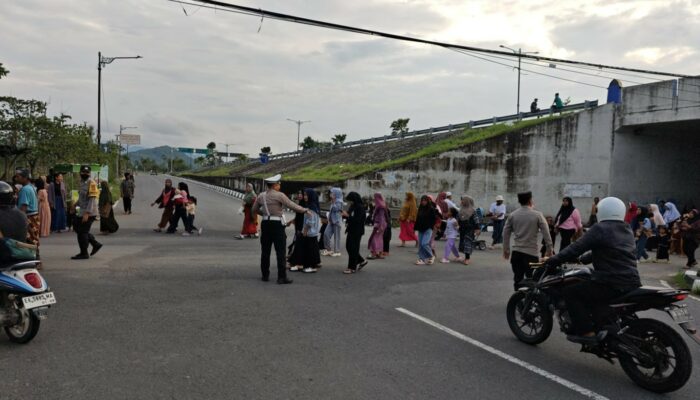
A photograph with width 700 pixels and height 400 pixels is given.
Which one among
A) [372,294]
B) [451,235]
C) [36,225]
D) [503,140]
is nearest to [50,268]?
[36,225]

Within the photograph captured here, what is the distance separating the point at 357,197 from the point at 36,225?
6096mm

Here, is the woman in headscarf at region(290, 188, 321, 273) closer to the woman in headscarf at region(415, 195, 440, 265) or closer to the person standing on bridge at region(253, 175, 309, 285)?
the person standing on bridge at region(253, 175, 309, 285)

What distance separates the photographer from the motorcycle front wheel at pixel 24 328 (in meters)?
4.94

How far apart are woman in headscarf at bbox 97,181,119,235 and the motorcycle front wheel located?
794 cm

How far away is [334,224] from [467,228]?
331cm

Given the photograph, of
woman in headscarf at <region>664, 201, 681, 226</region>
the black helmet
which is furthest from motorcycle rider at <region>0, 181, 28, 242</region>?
woman in headscarf at <region>664, 201, 681, 226</region>

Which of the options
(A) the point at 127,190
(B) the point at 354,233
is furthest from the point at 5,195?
(A) the point at 127,190

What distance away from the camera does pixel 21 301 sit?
486cm

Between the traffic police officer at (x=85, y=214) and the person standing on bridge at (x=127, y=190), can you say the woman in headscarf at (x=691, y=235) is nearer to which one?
the traffic police officer at (x=85, y=214)

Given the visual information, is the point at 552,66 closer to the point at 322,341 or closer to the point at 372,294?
the point at 372,294

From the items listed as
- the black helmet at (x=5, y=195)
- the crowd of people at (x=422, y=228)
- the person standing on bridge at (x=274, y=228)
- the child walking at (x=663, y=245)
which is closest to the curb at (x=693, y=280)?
the crowd of people at (x=422, y=228)

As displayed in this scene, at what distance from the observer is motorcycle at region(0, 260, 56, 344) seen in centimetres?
482

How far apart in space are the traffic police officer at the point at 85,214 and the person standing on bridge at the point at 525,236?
8.00 m

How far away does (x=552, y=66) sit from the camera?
1336 centimetres
